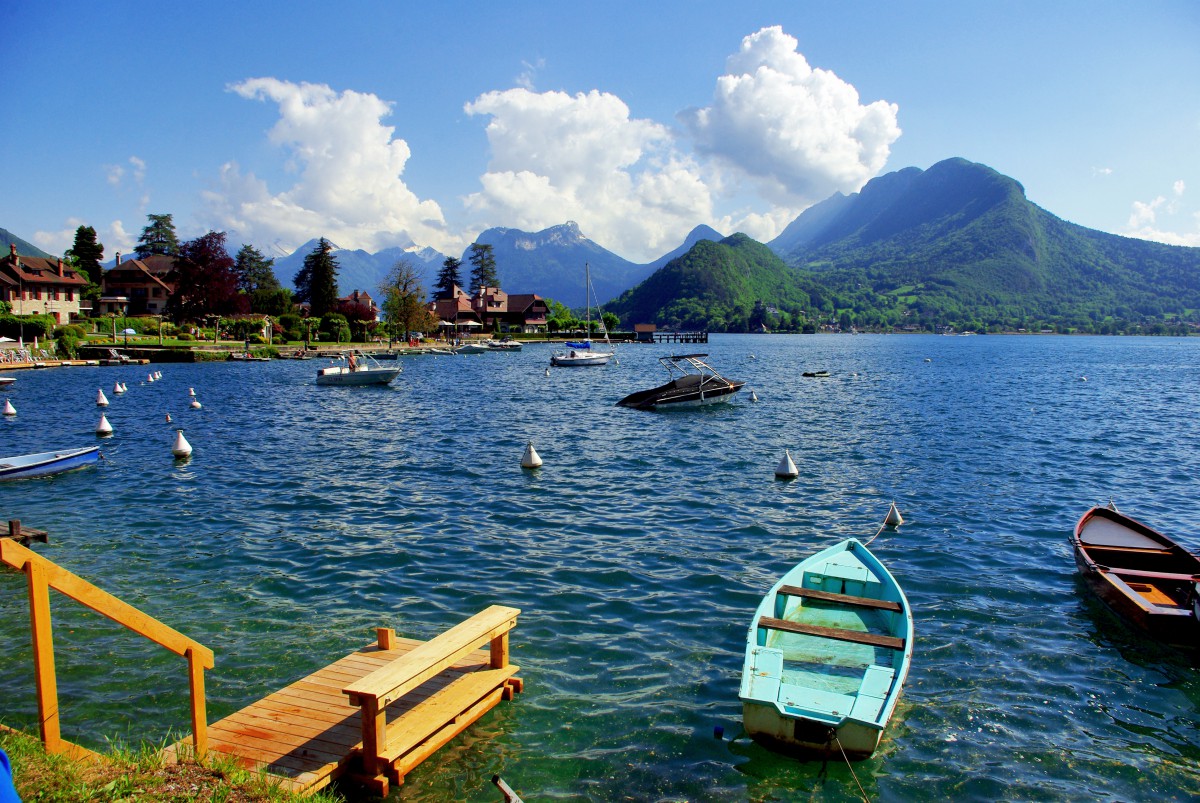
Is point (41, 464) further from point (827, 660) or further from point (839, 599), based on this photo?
point (827, 660)

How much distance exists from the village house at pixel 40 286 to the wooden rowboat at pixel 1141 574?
319 feet

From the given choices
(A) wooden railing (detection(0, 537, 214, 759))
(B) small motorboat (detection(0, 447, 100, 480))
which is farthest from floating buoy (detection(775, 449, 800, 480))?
(B) small motorboat (detection(0, 447, 100, 480))

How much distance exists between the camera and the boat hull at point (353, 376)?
2247 inches

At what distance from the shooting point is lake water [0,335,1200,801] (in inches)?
334

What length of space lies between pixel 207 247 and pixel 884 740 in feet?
349

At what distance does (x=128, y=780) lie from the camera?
5668 mm

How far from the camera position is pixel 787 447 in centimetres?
2986

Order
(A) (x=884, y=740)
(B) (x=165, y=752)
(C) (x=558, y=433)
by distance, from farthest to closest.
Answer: (C) (x=558, y=433)
(A) (x=884, y=740)
(B) (x=165, y=752)

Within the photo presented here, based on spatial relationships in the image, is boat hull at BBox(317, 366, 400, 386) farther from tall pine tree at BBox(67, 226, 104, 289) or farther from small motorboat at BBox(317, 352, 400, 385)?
tall pine tree at BBox(67, 226, 104, 289)

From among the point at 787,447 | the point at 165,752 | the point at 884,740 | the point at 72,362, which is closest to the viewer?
the point at 165,752

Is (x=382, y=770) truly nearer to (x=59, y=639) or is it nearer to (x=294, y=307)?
(x=59, y=639)

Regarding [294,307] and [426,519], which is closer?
[426,519]

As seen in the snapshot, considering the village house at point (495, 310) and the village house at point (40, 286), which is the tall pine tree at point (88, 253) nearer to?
the village house at point (40, 286)

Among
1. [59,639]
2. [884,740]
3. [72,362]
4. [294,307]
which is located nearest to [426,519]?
[59,639]
